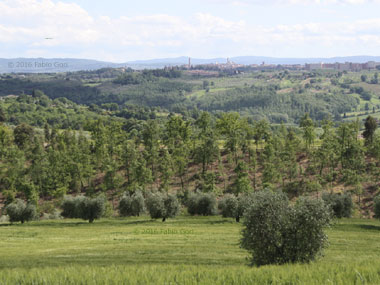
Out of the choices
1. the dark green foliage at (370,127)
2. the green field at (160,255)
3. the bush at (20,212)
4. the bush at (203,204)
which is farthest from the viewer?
the dark green foliage at (370,127)

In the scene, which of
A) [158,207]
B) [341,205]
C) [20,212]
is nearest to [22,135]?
[20,212]

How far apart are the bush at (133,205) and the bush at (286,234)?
155ft

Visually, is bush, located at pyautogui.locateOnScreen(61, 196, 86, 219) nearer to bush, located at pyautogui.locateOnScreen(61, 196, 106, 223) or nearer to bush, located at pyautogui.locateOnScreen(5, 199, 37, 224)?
bush, located at pyautogui.locateOnScreen(61, 196, 106, 223)

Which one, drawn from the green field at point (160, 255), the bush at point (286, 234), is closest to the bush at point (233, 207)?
the green field at point (160, 255)

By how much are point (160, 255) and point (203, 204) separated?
33.4 m

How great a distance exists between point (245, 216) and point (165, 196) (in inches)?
1541

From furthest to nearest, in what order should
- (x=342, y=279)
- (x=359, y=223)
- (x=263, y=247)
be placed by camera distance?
1. (x=359, y=223)
2. (x=263, y=247)
3. (x=342, y=279)

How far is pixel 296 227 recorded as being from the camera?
26219 millimetres

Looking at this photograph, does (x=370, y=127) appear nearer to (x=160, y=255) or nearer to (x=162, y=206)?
(x=162, y=206)

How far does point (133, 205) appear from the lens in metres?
72.9

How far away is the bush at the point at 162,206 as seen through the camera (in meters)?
64.2

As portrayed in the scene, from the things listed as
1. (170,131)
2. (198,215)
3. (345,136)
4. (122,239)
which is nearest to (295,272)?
(122,239)

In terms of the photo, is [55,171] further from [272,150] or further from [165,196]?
[272,150]

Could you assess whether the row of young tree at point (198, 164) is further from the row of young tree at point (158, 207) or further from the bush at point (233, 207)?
the bush at point (233, 207)
